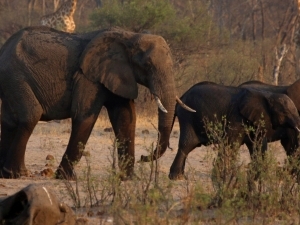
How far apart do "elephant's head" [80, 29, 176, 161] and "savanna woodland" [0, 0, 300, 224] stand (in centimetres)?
59

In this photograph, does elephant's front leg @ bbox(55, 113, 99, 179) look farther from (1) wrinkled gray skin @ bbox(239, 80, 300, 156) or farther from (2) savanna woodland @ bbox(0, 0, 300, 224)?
(1) wrinkled gray skin @ bbox(239, 80, 300, 156)

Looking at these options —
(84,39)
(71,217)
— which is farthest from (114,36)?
(71,217)

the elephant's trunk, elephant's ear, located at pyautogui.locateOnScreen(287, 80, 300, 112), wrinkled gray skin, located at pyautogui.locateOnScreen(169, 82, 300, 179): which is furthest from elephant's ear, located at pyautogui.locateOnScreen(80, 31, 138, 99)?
elephant's ear, located at pyautogui.locateOnScreen(287, 80, 300, 112)

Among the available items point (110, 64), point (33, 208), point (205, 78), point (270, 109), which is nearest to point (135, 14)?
point (205, 78)

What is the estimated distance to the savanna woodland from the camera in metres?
6.82

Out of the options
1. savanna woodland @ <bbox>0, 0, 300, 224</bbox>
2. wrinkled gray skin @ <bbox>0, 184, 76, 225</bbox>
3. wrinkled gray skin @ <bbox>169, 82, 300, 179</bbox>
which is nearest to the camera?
wrinkled gray skin @ <bbox>0, 184, 76, 225</bbox>

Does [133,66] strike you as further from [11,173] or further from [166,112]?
[11,173]

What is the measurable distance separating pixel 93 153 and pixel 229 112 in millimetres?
2618

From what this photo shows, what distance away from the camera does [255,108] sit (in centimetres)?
1111

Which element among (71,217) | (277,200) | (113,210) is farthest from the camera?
(277,200)

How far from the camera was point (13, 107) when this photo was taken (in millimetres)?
10336

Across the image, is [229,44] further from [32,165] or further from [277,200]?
[277,200]

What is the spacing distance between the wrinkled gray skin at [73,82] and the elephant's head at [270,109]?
127 centimetres

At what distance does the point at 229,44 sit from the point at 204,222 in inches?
748
